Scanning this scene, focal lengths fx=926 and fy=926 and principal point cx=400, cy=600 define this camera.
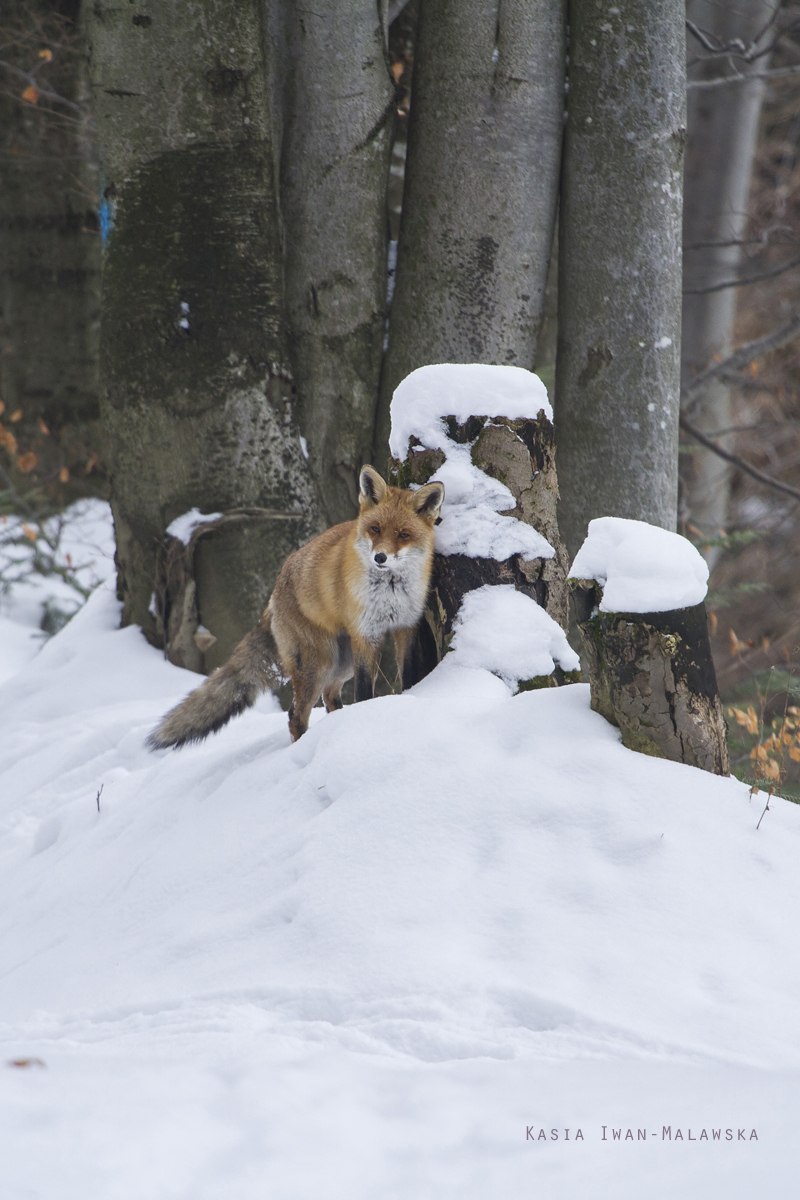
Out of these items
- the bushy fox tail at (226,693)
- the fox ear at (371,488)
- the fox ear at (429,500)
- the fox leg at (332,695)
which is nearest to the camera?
the fox ear at (429,500)

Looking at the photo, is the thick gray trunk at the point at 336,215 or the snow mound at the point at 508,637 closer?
the snow mound at the point at 508,637

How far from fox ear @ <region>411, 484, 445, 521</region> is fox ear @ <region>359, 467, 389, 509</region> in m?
0.17

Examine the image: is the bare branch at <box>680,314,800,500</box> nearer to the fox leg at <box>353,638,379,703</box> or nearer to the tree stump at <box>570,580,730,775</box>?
the fox leg at <box>353,638,379,703</box>

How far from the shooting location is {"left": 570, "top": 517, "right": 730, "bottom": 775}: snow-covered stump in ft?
10.00

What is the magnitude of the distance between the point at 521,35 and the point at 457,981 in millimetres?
5407

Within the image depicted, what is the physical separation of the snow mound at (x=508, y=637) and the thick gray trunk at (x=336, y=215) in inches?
95.7

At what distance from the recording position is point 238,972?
98.2 inches

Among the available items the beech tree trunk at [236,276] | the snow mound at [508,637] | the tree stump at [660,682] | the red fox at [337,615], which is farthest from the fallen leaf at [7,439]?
the tree stump at [660,682]

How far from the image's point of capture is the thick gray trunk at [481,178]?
5.54 metres

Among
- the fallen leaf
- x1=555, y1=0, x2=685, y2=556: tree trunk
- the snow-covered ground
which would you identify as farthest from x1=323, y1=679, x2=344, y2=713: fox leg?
the fallen leaf

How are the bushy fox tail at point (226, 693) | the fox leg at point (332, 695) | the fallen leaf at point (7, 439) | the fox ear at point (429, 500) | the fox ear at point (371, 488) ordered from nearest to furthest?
the fox ear at point (429, 500), the fox ear at point (371, 488), the bushy fox tail at point (226, 693), the fox leg at point (332, 695), the fallen leaf at point (7, 439)

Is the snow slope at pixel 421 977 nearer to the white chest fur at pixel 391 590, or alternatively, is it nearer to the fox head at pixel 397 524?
the white chest fur at pixel 391 590

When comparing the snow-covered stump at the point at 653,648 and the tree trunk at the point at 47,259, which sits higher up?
the tree trunk at the point at 47,259

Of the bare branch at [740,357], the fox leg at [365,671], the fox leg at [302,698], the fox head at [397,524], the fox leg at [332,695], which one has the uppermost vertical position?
the bare branch at [740,357]
